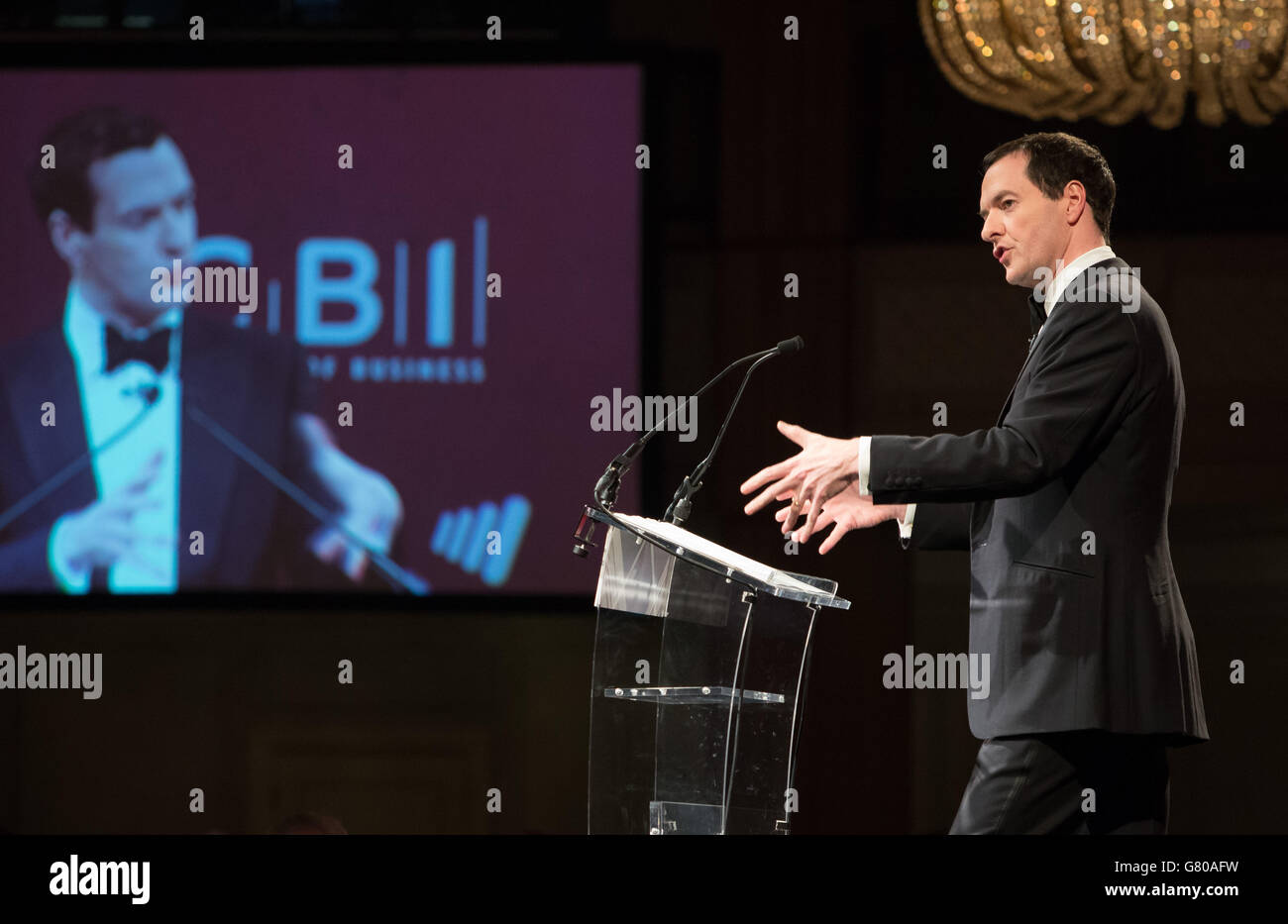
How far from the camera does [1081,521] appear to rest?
2.23 m

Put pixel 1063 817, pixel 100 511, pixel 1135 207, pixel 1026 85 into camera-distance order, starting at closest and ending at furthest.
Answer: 1. pixel 1063 817
2. pixel 1026 85
3. pixel 100 511
4. pixel 1135 207

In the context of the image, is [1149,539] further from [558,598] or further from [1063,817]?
→ [558,598]

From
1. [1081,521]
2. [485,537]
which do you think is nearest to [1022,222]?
[1081,521]

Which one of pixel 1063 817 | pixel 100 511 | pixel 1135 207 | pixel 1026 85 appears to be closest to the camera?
pixel 1063 817

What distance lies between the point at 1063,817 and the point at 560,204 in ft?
10.9

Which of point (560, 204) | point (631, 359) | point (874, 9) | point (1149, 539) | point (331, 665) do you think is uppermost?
point (874, 9)

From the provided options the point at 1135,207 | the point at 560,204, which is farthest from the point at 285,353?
the point at 1135,207

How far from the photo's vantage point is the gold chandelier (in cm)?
393

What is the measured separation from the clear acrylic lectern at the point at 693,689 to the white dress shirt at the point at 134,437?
303cm

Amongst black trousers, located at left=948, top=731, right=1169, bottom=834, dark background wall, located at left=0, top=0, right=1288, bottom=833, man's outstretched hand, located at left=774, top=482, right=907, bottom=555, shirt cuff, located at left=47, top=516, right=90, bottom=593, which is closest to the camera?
black trousers, located at left=948, top=731, right=1169, bottom=834

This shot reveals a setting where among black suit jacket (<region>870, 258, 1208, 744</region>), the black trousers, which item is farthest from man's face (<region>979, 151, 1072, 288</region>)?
the black trousers

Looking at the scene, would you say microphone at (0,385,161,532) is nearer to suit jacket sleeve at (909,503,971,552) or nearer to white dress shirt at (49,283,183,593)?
white dress shirt at (49,283,183,593)

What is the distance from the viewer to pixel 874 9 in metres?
5.47

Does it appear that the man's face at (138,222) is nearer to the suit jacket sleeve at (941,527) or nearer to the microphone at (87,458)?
the microphone at (87,458)
